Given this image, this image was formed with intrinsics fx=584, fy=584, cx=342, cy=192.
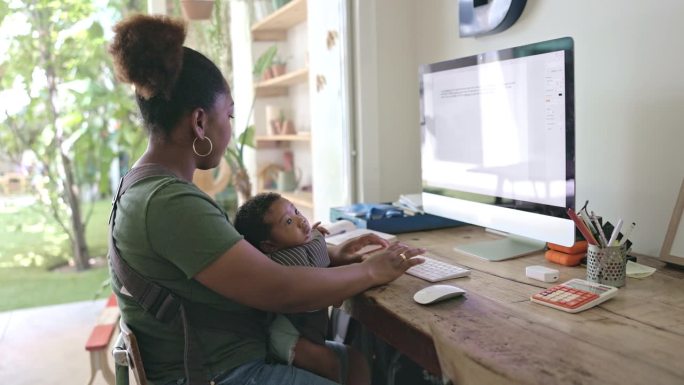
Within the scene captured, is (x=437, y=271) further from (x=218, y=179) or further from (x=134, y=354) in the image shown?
(x=218, y=179)

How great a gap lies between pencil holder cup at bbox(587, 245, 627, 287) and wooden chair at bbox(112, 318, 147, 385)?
98cm

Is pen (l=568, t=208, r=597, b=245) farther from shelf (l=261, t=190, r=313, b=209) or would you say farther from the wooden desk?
shelf (l=261, t=190, r=313, b=209)

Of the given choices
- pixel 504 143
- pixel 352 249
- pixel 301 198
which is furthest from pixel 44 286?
pixel 504 143

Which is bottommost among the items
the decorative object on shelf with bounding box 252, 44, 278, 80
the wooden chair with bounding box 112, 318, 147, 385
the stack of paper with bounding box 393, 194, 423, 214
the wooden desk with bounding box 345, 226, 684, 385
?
the wooden chair with bounding box 112, 318, 147, 385

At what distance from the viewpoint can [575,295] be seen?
1.18 m

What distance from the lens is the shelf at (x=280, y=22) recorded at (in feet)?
10.1

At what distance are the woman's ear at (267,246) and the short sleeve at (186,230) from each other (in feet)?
1.12

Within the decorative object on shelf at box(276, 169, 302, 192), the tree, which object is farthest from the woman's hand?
the tree

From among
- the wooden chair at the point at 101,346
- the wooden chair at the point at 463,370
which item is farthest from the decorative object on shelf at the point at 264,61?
the wooden chair at the point at 463,370

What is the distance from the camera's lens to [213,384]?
116 centimetres

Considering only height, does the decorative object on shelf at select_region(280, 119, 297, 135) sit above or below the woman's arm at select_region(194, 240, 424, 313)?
above

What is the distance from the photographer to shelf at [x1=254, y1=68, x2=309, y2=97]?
314 cm

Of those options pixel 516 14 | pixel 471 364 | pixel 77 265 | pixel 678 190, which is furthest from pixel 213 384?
pixel 77 265

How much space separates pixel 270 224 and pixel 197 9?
1707 mm
